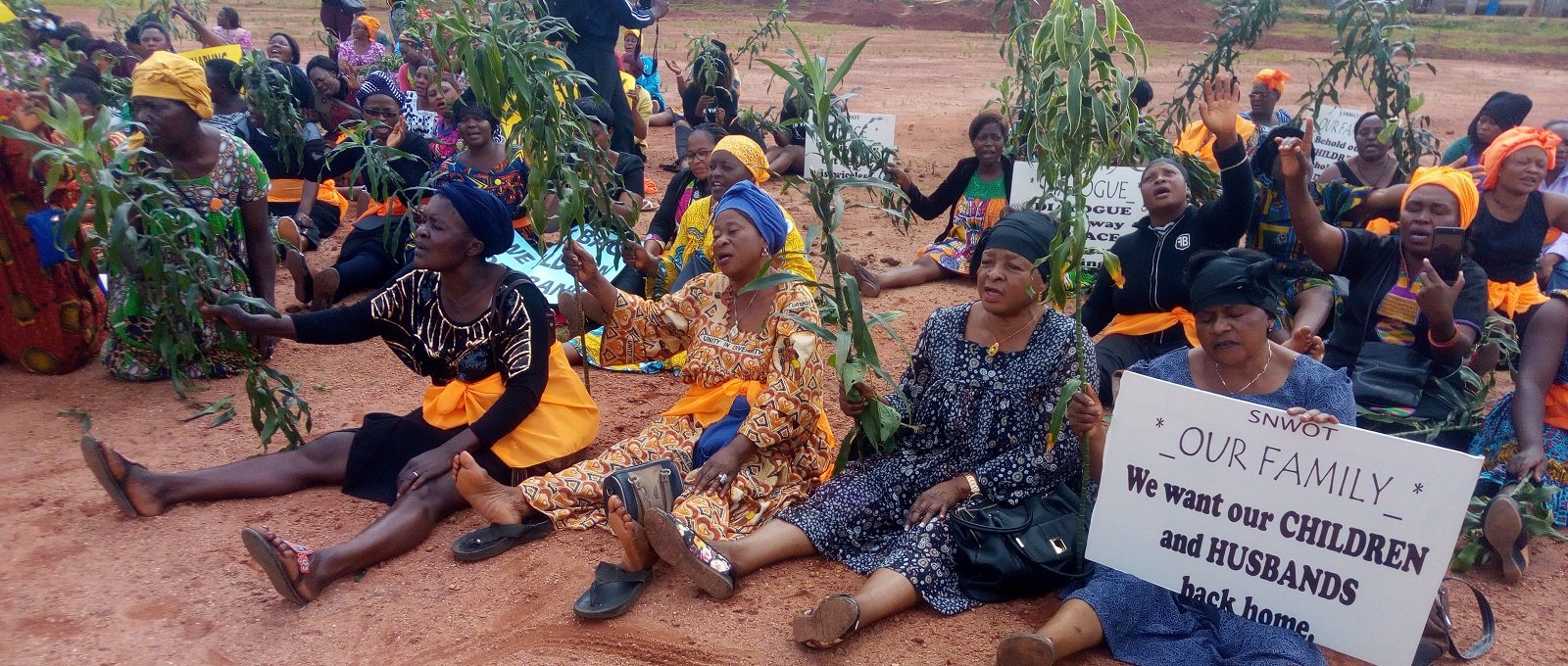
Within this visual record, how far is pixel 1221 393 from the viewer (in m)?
3.29

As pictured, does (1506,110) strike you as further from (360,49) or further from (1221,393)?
(360,49)

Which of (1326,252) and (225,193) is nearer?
(1326,252)

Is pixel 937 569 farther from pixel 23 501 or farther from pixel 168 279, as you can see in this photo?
pixel 23 501

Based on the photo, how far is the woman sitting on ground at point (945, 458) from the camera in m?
3.44

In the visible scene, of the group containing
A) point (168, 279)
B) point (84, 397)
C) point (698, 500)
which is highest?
point (168, 279)

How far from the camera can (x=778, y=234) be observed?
4.04 meters

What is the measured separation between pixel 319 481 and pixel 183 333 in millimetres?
793

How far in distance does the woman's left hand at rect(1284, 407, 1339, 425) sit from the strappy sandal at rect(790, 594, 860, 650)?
133 centimetres

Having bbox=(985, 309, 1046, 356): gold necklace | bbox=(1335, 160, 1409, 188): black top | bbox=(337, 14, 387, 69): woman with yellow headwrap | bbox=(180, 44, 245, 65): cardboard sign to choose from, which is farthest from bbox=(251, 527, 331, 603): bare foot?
bbox=(337, 14, 387, 69): woman with yellow headwrap

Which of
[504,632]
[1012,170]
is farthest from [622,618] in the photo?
[1012,170]

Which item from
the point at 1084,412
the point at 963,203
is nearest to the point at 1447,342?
the point at 1084,412

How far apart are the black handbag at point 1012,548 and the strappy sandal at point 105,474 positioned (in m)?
3.03

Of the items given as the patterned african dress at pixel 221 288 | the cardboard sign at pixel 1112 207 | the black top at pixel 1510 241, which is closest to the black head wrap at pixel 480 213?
the patterned african dress at pixel 221 288

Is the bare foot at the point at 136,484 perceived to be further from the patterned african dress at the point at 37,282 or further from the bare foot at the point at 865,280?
the bare foot at the point at 865,280
